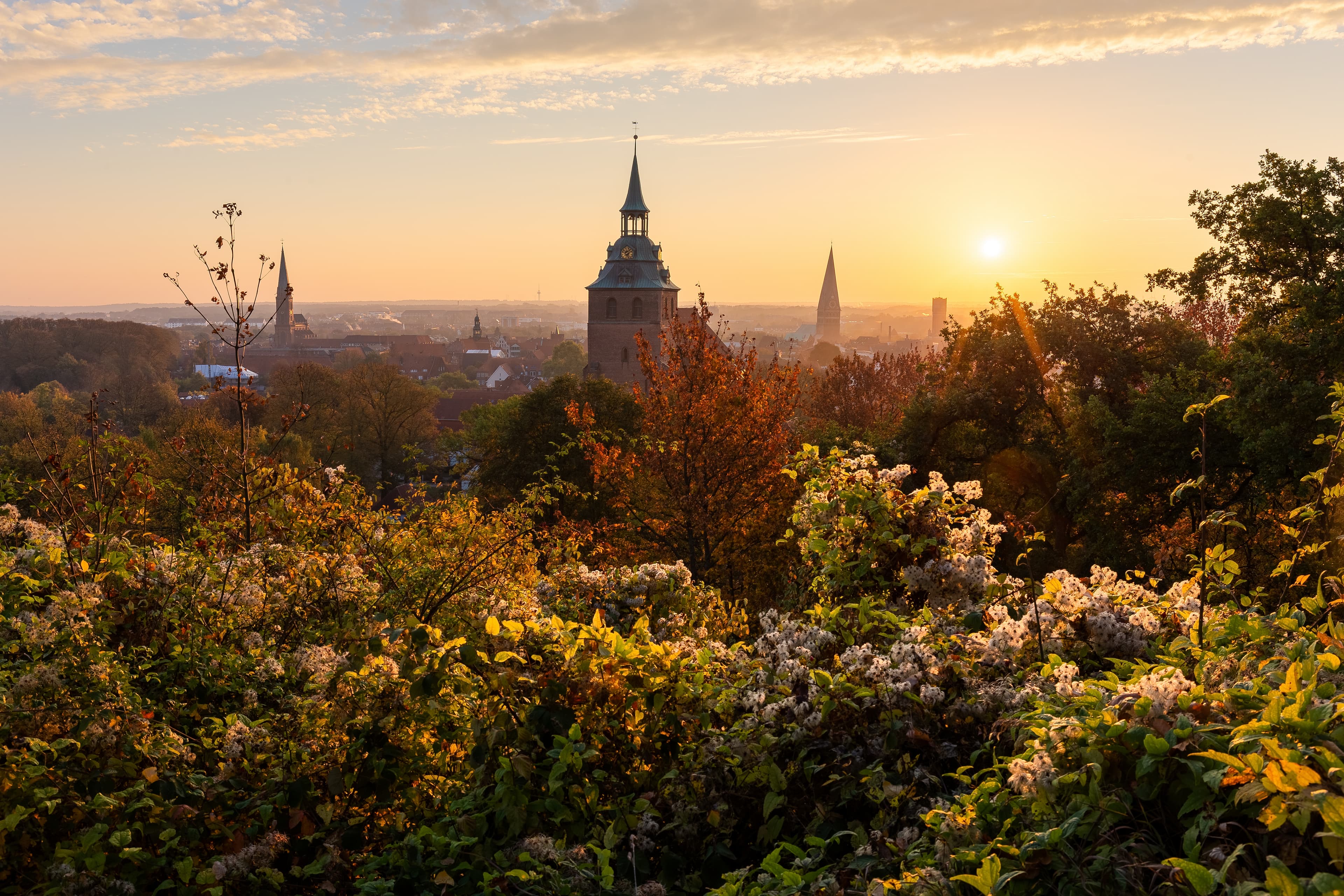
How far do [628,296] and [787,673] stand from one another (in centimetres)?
7275

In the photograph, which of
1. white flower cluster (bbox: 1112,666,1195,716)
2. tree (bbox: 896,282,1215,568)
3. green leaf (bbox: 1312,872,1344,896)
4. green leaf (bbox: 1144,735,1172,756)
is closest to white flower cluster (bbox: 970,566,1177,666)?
white flower cluster (bbox: 1112,666,1195,716)

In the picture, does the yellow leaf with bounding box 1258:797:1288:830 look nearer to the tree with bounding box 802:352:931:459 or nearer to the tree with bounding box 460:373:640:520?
the tree with bounding box 460:373:640:520

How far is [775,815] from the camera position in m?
4.04

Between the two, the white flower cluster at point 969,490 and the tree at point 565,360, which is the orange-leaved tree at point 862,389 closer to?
the white flower cluster at point 969,490

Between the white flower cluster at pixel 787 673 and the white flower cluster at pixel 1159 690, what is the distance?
51.0 inches

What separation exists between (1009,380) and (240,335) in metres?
20.0

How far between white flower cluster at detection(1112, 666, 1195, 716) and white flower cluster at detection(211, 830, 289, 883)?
329cm

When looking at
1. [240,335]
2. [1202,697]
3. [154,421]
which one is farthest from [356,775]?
[154,421]

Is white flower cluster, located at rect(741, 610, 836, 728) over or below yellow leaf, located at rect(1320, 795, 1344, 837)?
below

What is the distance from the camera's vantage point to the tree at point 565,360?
143125mm

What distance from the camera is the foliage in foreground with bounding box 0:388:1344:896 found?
2.87 metres

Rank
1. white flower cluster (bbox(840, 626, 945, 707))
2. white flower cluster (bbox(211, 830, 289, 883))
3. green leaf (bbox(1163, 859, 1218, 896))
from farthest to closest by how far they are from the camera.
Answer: white flower cluster (bbox(840, 626, 945, 707))
white flower cluster (bbox(211, 830, 289, 883))
green leaf (bbox(1163, 859, 1218, 896))

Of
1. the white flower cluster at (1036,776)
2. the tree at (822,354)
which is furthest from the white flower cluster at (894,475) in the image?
the tree at (822,354)

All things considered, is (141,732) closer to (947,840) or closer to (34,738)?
(34,738)
